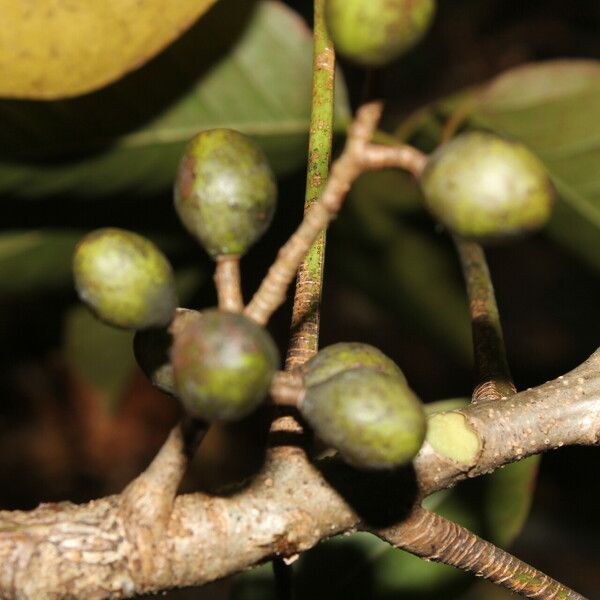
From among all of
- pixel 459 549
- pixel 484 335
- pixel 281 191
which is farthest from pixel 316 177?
pixel 281 191

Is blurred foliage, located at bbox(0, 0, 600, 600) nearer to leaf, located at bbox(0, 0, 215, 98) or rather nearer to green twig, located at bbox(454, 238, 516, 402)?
leaf, located at bbox(0, 0, 215, 98)

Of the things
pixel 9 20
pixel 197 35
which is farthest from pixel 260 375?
pixel 197 35

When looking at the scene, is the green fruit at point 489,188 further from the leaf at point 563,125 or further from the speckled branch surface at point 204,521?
the leaf at point 563,125

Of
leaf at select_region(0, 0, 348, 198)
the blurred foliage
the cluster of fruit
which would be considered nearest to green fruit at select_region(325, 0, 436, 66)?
the cluster of fruit

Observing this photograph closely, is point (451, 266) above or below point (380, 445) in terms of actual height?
above

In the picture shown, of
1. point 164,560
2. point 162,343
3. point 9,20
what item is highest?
point 9,20

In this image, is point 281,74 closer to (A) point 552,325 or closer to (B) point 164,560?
(B) point 164,560

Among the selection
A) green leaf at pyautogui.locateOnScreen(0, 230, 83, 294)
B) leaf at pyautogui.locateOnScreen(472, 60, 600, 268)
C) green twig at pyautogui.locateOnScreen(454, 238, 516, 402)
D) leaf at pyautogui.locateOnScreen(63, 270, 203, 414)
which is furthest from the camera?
leaf at pyautogui.locateOnScreen(63, 270, 203, 414)
